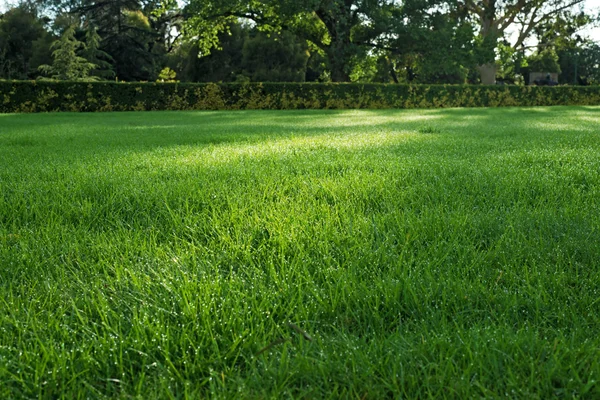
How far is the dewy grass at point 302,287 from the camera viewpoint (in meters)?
1.17

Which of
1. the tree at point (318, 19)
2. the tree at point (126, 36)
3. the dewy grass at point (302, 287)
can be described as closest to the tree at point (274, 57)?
the tree at point (126, 36)

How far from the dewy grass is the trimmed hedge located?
19241mm

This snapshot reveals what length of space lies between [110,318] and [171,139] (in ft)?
20.6

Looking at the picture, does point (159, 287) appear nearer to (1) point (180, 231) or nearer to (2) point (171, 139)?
(1) point (180, 231)

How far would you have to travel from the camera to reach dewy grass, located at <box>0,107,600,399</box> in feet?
3.84

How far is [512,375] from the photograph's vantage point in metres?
1.13

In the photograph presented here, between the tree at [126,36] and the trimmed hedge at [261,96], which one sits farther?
the tree at [126,36]

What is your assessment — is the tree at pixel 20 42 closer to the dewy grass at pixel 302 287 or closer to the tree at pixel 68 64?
the tree at pixel 68 64

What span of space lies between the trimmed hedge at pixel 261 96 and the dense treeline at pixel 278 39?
124 inches

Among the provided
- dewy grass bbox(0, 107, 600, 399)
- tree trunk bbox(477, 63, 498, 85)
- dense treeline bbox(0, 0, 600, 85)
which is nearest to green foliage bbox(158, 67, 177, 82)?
dense treeline bbox(0, 0, 600, 85)

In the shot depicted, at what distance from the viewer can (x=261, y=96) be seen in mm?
23266

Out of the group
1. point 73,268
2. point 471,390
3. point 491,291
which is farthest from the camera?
point 73,268

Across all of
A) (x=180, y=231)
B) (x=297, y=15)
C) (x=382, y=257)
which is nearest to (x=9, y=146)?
(x=180, y=231)

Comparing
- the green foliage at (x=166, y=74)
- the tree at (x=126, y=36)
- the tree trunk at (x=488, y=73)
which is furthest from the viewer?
the tree at (x=126, y=36)
